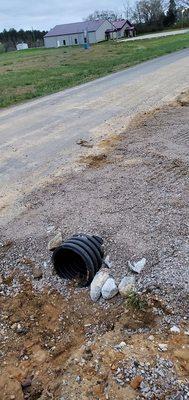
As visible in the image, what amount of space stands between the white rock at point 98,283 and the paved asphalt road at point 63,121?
194 centimetres

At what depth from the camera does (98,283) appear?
4016mm

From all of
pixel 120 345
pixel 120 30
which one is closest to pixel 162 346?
pixel 120 345

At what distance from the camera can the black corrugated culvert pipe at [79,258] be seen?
4137mm

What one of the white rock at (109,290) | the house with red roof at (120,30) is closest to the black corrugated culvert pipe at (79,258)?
the white rock at (109,290)

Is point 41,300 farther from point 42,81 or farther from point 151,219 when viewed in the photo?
point 42,81

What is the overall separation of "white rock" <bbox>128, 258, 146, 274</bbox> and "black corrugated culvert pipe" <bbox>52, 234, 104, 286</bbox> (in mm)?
356

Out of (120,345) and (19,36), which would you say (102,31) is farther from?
(120,345)

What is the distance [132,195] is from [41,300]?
2.21m

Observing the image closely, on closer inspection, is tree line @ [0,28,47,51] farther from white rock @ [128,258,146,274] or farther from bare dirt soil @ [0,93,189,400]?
white rock @ [128,258,146,274]

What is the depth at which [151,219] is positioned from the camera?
4.94 metres

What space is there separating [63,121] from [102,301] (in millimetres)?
6999

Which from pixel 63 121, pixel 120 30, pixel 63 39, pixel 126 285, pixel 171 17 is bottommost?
pixel 126 285

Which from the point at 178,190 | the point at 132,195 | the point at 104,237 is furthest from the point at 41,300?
the point at 178,190

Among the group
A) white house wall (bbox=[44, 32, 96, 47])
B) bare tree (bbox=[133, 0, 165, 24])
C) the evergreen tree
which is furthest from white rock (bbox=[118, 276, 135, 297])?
bare tree (bbox=[133, 0, 165, 24])
